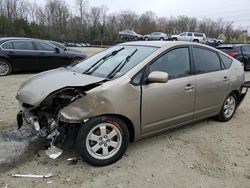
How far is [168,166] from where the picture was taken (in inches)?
141

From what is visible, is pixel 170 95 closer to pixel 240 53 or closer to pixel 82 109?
pixel 82 109

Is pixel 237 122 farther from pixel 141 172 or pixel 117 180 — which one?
pixel 117 180

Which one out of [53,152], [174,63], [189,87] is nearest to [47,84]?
[53,152]

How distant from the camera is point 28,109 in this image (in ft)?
12.2

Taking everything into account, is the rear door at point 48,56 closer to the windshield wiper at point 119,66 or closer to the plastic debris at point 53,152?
the windshield wiper at point 119,66

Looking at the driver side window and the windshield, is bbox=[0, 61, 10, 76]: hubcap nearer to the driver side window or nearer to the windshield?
the windshield

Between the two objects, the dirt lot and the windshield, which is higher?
the windshield

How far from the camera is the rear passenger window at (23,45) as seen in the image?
1045 centimetres

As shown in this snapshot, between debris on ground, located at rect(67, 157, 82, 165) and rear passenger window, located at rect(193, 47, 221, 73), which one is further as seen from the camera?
rear passenger window, located at rect(193, 47, 221, 73)

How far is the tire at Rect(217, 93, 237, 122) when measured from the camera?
521cm

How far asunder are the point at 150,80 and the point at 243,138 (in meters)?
2.06

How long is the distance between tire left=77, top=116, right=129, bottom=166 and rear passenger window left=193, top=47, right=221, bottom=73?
177 cm

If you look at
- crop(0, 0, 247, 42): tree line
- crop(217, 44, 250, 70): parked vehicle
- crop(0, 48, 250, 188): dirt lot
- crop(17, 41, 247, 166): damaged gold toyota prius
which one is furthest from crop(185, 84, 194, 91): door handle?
crop(0, 0, 247, 42): tree line

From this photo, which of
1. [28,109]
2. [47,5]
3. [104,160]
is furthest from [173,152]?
[47,5]
